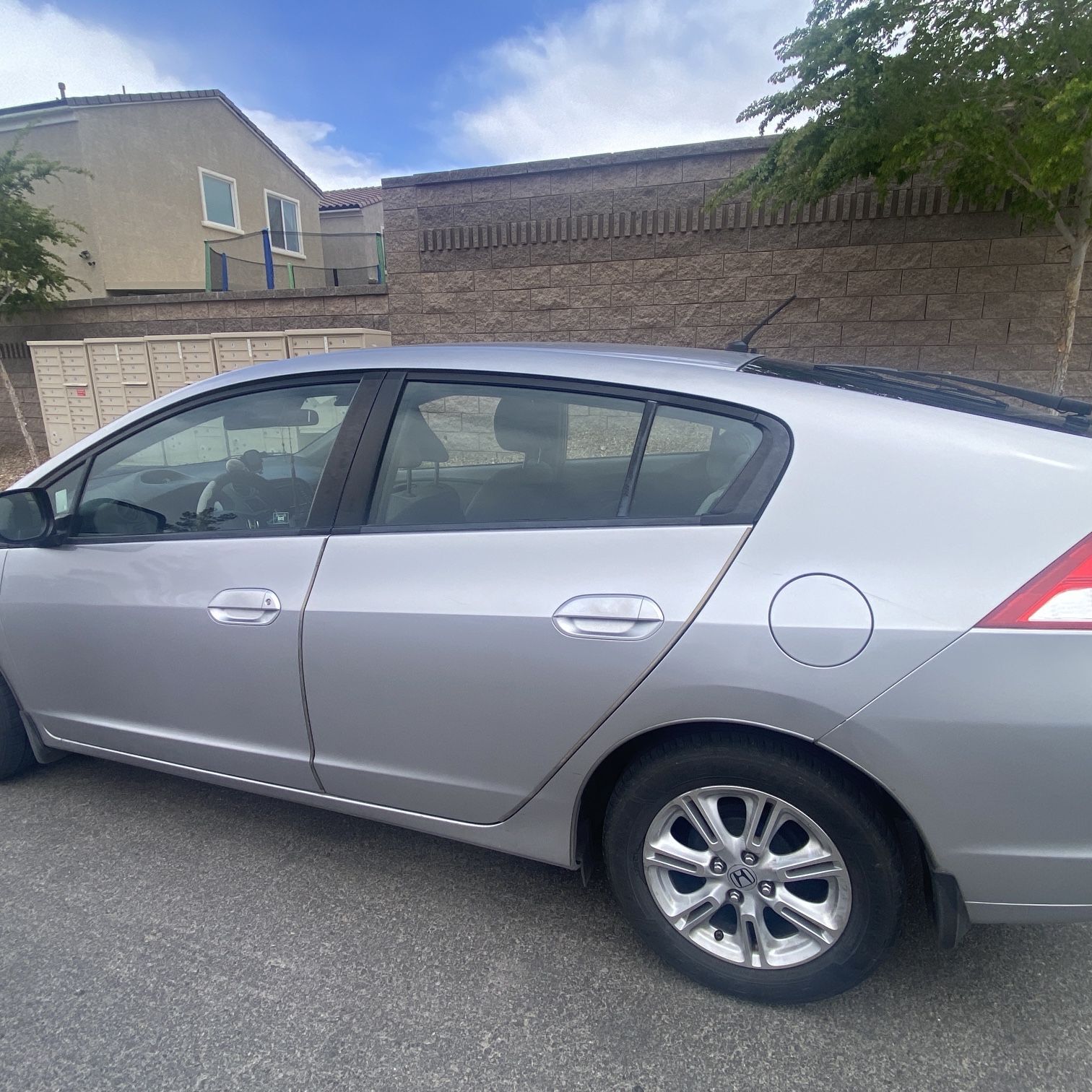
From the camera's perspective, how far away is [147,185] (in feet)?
53.3

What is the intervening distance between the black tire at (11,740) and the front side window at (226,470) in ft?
2.78

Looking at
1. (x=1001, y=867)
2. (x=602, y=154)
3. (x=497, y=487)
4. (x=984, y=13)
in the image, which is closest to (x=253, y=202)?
(x=602, y=154)

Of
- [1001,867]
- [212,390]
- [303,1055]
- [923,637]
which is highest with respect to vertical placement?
[212,390]

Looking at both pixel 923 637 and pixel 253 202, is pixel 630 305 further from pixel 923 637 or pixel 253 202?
pixel 253 202

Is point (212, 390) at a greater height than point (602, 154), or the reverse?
point (602, 154)

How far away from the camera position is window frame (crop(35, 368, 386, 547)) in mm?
2217

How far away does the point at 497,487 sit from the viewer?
213cm

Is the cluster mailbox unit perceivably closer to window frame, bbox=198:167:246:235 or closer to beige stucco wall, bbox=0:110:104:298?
beige stucco wall, bbox=0:110:104:298

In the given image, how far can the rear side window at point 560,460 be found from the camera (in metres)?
1.83

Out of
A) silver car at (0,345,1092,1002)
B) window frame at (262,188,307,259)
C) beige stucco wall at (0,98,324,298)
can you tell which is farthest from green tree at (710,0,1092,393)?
window frame at (262,188,307,259)

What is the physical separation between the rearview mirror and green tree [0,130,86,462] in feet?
31.4

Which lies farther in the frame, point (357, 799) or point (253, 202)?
point (253, 202)

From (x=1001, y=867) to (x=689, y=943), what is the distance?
0.79 m

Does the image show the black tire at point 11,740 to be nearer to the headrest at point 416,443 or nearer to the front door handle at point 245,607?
the front door handle at point 245,607
